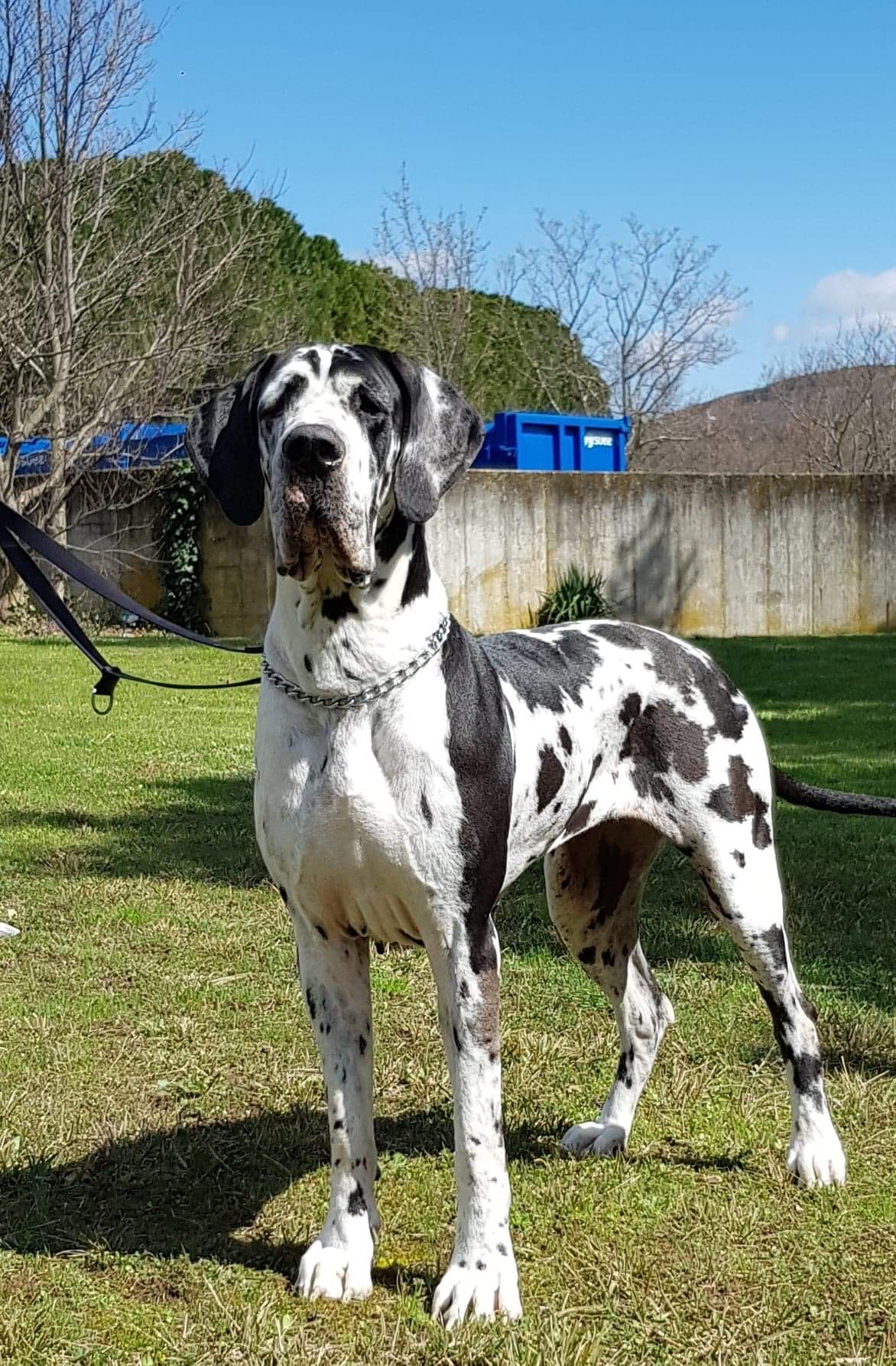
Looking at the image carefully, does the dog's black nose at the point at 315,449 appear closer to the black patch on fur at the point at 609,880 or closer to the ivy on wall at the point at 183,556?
the black patch on fur at the point at 609,880

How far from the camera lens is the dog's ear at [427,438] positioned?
3.27m

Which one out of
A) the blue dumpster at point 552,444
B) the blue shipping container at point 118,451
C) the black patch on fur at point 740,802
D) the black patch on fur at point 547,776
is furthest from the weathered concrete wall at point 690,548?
the black patch on fur at point 547,776

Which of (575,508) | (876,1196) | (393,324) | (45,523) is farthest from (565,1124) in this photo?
(393,324)

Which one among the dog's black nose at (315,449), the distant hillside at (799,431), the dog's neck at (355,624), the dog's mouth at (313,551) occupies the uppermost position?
the distant hillside at (799,431)

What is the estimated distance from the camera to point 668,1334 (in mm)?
3303

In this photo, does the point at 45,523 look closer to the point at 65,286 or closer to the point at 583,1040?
the point at 65,286

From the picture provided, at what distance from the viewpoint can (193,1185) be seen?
162 inches

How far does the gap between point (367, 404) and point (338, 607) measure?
0.45 m

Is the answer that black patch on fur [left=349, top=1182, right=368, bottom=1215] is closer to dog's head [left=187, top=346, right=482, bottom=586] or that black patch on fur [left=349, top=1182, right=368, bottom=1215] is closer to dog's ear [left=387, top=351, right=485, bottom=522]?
dog's head [left=187, top=346, right=482, bottom=586]

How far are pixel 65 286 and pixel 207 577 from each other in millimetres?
4077

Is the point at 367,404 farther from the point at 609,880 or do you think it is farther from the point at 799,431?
the point at 799,431

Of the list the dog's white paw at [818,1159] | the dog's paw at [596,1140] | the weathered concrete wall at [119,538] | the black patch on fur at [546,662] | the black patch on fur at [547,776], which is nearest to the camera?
the black patch on fur at [547,776]

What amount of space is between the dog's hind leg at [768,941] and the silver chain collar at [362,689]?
1182 mm

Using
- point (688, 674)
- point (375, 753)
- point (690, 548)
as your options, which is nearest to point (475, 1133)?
point (375, 753)
